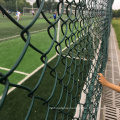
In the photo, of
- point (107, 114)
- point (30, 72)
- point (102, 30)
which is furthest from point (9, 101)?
point (102, 30)

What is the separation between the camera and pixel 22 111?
3045 mm

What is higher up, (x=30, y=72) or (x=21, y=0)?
(x=21, y=0)

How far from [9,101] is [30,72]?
1644 mm

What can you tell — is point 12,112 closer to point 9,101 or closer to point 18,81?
point 9,101

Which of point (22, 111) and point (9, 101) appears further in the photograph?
point (9, 101)

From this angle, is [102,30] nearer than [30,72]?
Yes

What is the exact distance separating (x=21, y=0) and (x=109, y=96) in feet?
173

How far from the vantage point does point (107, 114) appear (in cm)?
306

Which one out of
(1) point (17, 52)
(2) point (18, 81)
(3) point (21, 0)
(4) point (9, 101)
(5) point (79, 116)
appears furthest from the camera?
(3) point (21, 0)

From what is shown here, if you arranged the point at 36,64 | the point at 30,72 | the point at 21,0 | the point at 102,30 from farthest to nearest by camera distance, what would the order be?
Answer: the point at 21,0 < the point at 36,64 < the point at 30,72 < the point at 102,30

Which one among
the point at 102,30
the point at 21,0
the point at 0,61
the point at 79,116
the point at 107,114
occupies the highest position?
the point at 21,0

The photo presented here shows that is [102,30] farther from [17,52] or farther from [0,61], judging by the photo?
[17,52]

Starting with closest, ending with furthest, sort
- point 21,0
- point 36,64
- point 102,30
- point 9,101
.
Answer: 1. point 9,101
2. point 102,30
3. point 36,64
4. point 21,0

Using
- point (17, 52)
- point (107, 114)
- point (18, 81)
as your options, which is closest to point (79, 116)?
point (107, 114)
